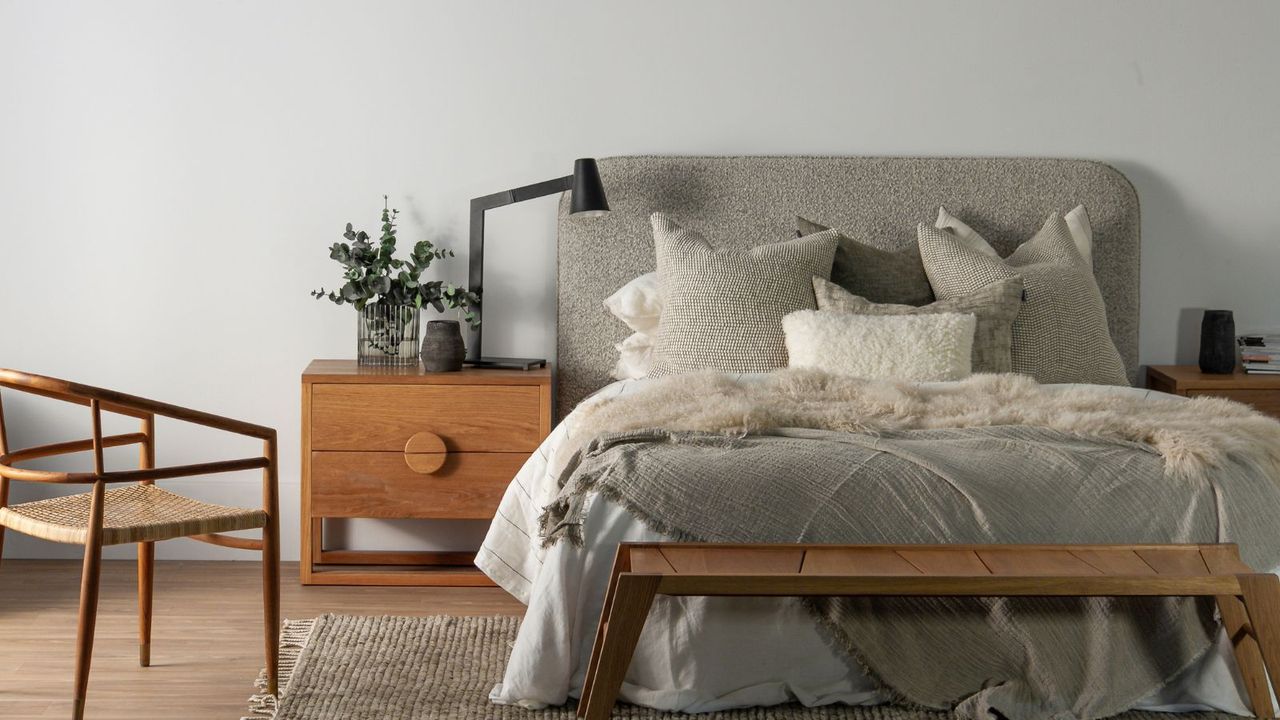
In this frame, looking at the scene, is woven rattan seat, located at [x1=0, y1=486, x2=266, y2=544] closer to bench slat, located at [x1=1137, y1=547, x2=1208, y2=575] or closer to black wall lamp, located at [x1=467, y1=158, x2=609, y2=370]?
black wall lamp, located at [x1=467, y1=158, x2=609, y2=370]

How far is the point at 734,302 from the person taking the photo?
3.20m

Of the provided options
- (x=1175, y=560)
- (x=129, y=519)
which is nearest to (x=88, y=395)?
(x=129, y=519)

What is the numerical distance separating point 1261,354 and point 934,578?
224 cm

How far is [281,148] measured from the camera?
359 centimetres

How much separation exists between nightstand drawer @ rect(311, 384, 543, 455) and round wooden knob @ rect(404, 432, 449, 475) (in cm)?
2

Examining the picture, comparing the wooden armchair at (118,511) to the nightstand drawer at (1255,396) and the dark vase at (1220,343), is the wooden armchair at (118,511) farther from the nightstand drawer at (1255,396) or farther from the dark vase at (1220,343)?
the dark vase at (1220,343)

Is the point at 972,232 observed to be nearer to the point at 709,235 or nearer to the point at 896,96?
the point at 896,96

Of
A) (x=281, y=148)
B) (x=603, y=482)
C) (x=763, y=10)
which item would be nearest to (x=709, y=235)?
(x=763, y=10)

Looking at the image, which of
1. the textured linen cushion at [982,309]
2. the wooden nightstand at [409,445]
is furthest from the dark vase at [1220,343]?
the wooden nightstand at [409,445]

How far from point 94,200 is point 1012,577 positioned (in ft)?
9.69

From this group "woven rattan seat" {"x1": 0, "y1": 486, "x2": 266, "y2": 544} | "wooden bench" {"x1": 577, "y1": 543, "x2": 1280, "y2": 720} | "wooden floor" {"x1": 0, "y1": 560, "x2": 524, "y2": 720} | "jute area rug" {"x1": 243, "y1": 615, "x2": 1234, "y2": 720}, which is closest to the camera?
"wooden bench" {"x1": 577, "y1": 543, "x2": 1280, "y2": 720}

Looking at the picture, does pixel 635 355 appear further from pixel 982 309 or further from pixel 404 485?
pixel 982 309

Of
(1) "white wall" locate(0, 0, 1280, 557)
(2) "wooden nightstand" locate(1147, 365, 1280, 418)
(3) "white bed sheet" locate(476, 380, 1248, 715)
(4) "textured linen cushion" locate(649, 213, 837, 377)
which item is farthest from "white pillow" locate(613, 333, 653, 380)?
(2) "wooden nightstand" locate(1147, 365, 1280, 418)

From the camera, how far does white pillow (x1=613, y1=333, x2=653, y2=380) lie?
3418 mm
